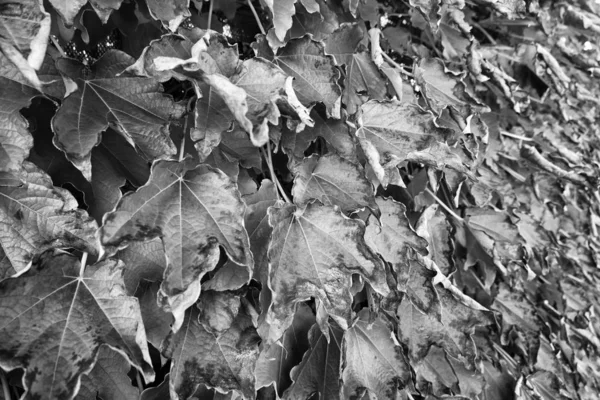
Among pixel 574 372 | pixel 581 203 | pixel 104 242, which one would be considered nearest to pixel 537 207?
pixel 581 203

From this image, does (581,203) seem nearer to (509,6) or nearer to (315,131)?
(509,6)

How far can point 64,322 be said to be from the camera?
0.58m

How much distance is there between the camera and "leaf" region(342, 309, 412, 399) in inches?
31.4

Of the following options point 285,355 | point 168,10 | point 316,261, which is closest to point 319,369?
point 285,355

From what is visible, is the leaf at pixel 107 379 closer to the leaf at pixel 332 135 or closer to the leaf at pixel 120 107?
the leaf at pixel 120 107

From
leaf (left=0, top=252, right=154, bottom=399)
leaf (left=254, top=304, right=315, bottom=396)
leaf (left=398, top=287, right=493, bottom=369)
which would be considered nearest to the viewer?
leaf (left=0, top=252, right=154, bottom=399)

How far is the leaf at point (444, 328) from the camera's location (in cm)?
94

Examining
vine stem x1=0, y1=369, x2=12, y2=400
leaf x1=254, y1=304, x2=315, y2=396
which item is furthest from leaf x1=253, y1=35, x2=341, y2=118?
vine stem x1=0, y1=369, x2=12, y2=400

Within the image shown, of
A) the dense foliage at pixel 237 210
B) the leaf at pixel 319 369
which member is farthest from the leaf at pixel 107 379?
the leaf at pixel 319 369

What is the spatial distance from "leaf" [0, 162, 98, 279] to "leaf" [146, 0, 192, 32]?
0.28 metres

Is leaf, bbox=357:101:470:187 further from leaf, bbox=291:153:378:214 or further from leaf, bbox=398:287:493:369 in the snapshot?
leaf, bbox=398:287:493:369

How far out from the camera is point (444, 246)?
3.48 ft

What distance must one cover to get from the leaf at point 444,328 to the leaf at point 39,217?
0.58m

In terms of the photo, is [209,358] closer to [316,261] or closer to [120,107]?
[316,261]
